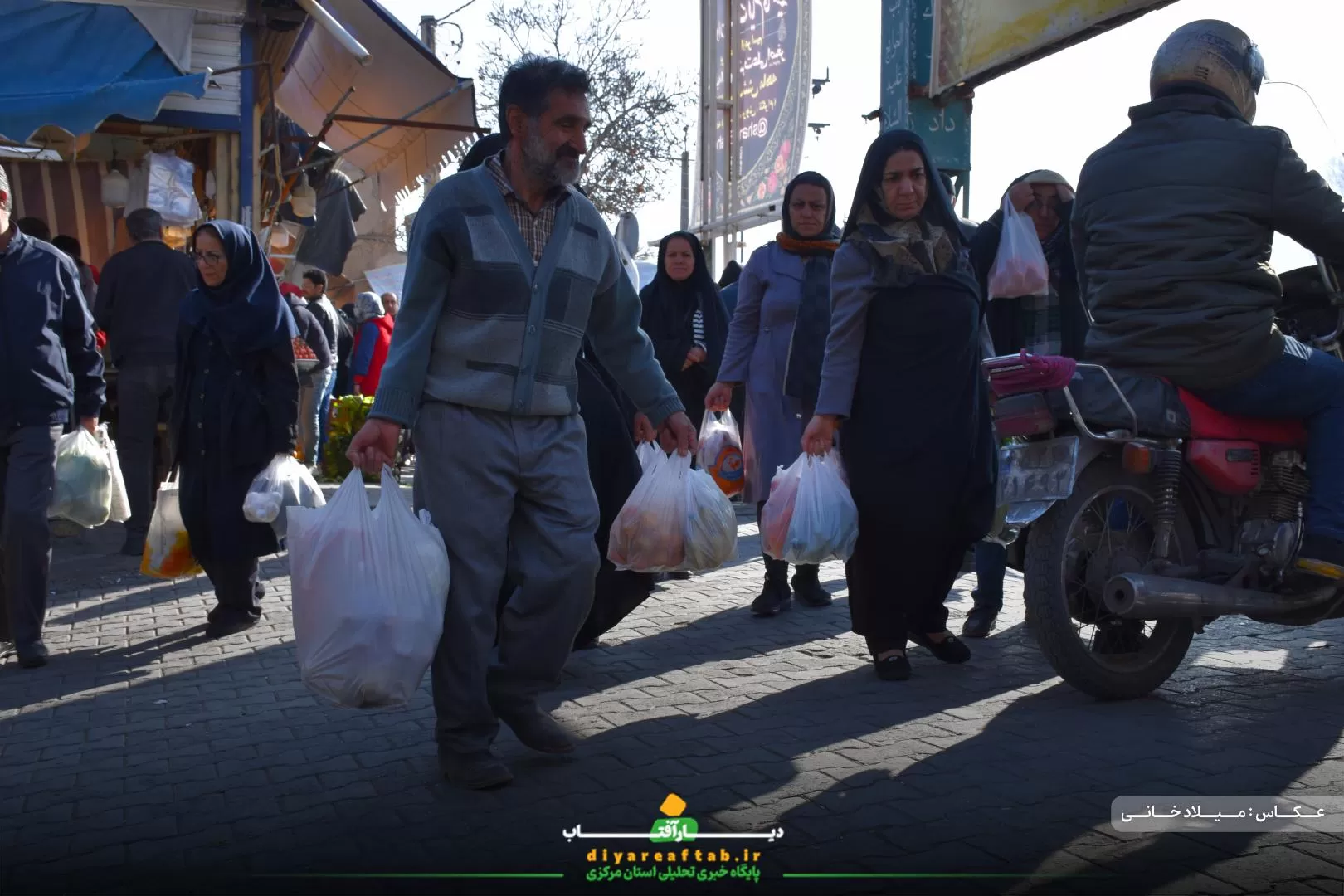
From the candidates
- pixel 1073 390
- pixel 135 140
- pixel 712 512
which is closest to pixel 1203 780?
pixel 1073 390

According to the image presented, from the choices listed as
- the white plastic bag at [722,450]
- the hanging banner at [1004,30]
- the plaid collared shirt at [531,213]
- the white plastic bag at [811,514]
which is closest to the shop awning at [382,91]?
the hanging banner at [1004,30]

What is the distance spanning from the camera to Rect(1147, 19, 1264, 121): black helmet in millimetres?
4863

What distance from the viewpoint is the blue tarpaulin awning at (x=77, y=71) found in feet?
33.8

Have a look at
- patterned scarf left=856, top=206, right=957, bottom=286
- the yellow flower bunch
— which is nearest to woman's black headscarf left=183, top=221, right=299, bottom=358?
patterned scarf left=856, top=206, right=957, bottom=286

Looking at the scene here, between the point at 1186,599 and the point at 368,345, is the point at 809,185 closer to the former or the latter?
the point at 1186,599

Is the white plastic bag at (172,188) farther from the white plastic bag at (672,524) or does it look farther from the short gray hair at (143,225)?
the white plastic bag at (672,524)

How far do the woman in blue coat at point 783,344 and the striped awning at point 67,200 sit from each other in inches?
376

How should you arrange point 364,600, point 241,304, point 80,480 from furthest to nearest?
1. point 241,304
2. point 80,480
3. point 364,600

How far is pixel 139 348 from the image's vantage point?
9766mm

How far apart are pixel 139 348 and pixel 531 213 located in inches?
250

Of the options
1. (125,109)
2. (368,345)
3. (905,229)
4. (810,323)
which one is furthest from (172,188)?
(905,229)

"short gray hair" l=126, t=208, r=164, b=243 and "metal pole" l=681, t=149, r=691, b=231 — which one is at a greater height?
"metal pole" l=681, t=149, r=691, b=231

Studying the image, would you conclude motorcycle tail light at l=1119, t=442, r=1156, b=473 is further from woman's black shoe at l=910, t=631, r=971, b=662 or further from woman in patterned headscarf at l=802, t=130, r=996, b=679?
woman's black shoe at l=910, t=631, r=971, b=662

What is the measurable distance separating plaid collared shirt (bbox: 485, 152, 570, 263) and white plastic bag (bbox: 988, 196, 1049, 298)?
8.77 ft
